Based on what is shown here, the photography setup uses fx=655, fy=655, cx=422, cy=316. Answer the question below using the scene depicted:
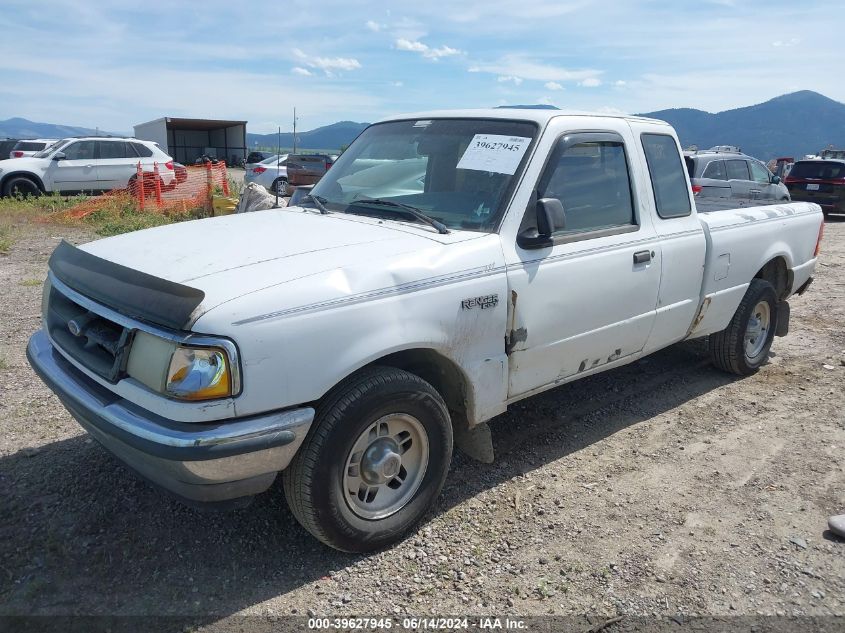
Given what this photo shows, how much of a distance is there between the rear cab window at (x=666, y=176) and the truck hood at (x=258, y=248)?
1.69m

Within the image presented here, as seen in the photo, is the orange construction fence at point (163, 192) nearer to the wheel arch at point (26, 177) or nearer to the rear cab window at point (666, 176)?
the wheel arch at point (26, 177)

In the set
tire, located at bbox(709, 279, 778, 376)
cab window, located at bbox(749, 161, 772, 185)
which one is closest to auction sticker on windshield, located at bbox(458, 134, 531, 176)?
tire, located at bbox(709, 279, 778, 376)

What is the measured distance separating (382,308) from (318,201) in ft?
4.75

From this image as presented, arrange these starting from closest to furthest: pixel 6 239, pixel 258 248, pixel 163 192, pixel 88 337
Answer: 1. pixel 88 337
2. pixel 258 248
3. pixel 6 239
4. pixel 163 192

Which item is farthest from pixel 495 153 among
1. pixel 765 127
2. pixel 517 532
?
pixel 765 127

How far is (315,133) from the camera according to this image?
582 ft

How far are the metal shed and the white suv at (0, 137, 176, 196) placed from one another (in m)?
21.9

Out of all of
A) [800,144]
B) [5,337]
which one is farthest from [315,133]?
[5,337]

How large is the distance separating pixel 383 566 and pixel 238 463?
0.93 m

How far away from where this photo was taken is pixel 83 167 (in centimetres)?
1633

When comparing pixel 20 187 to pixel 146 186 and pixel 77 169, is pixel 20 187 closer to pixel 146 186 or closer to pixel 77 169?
pixel 77 169

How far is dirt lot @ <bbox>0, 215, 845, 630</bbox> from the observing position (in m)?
2.77

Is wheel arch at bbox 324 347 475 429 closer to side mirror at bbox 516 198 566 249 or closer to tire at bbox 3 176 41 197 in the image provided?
side mirror at bbox 516 198 566 249

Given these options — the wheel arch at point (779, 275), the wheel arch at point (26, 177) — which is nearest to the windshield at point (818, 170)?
the wheel arch at point (779, 275)
